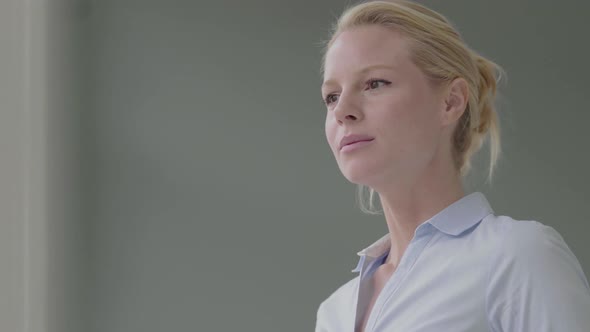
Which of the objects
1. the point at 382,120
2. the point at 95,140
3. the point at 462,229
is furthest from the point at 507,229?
the point at 95,140

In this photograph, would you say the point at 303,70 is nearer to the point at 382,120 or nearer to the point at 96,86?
the point at 96,86

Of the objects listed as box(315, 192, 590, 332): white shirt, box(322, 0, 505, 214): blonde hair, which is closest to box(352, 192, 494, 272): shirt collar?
box(315, 192, 590, 332): white shirt

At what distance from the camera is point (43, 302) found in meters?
2.82

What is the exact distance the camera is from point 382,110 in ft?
4.18

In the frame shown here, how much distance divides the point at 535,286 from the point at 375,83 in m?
0.44

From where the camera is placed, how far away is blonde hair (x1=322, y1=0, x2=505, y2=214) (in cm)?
134

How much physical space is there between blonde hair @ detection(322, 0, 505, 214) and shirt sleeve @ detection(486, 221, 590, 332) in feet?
1.02

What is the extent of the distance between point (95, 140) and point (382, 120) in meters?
1.98

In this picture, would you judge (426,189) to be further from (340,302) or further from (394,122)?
(340,302)

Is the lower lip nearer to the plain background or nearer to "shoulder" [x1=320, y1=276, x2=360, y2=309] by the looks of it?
"shoulder" [x1=320, y1=276, x2=360, y2=309]

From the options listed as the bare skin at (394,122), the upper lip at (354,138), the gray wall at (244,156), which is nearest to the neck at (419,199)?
the bare skin at (394,122)

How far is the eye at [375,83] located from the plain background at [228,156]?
177cm

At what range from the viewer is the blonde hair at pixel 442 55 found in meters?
1.34

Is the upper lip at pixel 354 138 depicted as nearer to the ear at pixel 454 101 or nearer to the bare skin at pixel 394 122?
the bare skin at pixel 394 122
